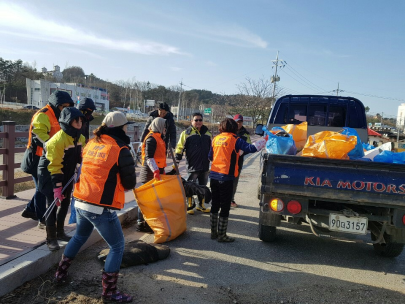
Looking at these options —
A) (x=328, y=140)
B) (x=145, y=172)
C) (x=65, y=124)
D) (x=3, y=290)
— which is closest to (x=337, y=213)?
(x=328, y=140)

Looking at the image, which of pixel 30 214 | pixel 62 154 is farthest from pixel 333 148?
pixel 30 214

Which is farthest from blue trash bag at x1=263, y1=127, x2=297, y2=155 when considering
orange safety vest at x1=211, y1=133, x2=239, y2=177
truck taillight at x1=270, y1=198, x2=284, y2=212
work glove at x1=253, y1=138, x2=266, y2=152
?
truck taillight at x1=270, y1=198, x2=284, y2=212

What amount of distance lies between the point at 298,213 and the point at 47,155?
2.92m

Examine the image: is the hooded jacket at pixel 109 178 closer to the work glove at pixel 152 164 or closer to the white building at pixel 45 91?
the work glove at pixel 152 164

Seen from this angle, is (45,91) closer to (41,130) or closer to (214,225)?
(41,130)

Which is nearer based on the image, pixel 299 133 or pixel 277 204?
pixel 277 204

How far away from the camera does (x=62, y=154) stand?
347 centimetres

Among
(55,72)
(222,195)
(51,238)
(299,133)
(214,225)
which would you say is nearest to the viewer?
(51,238)

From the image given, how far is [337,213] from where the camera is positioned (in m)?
3.80

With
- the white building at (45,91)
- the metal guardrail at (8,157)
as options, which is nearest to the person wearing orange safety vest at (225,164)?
the metal guardrail at (8,157)

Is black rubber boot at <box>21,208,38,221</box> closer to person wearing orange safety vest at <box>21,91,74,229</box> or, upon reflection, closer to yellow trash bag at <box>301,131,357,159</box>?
person wearing orange safety vest at <box>21,91,74,229</box>

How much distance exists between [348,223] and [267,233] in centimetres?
120

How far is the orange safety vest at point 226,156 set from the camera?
441 centimetres

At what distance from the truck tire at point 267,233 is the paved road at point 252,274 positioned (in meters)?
0.10
